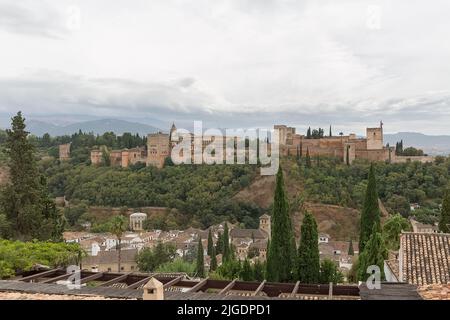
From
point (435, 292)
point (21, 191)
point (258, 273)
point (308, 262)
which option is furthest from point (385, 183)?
point (435, 292)

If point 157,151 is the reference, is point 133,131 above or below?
above

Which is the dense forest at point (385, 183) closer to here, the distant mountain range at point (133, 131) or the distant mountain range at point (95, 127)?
the distant mountain range at point (133, 131)

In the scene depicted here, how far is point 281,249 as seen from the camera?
16.2 meters

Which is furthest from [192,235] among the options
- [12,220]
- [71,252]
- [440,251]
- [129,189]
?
[440,251]

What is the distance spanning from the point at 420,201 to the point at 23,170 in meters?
38.4

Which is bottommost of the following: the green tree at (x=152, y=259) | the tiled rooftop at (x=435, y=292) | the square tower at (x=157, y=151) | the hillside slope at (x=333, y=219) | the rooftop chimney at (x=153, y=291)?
the green tree at (x=152, y=259)

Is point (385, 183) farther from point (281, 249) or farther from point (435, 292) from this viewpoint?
point (435, 292)

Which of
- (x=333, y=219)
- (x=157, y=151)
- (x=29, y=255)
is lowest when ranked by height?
(x=333, y=219)

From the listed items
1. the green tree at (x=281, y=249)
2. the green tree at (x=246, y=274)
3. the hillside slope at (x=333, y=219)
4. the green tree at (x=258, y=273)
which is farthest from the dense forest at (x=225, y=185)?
the green tree at (x=246, y=274)

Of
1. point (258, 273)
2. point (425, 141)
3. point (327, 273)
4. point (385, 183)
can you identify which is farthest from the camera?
point (425, 141)

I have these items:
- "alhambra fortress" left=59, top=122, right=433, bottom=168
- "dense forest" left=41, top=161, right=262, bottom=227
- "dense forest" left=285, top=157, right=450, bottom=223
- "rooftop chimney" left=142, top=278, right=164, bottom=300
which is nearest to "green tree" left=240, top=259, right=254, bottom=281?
Answer: "rooftop chimney" left=142, top=278, right=164, bottom=300

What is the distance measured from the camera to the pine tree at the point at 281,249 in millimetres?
16000

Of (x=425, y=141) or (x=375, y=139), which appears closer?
(x=375, y=139)

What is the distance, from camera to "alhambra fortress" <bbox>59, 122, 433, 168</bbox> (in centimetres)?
5441
